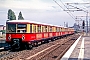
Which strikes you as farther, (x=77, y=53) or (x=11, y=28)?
(x=11, y=28)

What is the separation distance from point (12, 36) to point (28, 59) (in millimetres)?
6185

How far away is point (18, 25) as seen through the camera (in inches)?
795

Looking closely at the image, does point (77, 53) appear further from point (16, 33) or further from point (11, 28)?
point (11, 28)

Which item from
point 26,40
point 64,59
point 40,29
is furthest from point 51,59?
point 40,29

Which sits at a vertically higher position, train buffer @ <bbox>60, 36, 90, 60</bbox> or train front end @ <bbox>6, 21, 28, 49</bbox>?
train front end @ <bbox>6, 21, 28, 49</bbox>

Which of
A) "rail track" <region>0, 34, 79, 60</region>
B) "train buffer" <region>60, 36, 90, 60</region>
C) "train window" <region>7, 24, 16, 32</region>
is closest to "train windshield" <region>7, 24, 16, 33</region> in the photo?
"train window" <region>7, 24, 16, 32</region>

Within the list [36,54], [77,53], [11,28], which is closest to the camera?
[36,54]

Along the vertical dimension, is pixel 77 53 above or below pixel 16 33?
below

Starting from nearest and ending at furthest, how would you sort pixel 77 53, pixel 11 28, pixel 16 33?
pixel 77 53 → pixel 16 33 → pixel 11 28

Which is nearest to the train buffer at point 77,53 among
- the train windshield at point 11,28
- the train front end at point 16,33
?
the train front end at point 16,33

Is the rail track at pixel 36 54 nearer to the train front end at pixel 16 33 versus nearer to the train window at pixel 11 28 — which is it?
the train front end at pixel 16 33

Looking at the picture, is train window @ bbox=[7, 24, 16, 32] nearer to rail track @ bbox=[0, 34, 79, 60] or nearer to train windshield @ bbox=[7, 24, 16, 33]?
train windshield @ bbox=[7, 24, 16, 33]

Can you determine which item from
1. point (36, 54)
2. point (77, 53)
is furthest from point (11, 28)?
point (77, 53)

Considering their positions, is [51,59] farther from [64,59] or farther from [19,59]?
[19,59]
